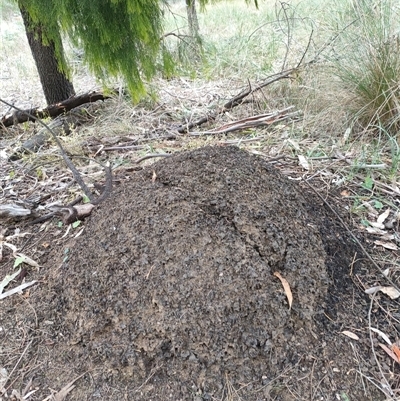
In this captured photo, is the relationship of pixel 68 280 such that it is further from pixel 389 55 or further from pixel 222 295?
pixel 389 55

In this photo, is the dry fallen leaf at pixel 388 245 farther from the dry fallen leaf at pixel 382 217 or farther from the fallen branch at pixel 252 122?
the fallen branch at pixel 252 122

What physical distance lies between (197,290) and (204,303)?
0.05 m

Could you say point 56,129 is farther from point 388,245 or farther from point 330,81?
point 388,245

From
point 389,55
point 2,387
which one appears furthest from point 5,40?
point 2,387

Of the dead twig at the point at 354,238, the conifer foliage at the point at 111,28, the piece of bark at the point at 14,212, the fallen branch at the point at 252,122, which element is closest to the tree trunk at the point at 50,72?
the conifer foliage at the point at 111,28

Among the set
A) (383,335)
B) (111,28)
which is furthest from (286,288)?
(111,28)

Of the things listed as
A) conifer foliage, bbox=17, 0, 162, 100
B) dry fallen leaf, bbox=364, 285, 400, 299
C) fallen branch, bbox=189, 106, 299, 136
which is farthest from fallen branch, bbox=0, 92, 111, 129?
dry fallen leaf, bbox=364, 285, 400, 299

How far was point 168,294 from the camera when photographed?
1328 millimetres

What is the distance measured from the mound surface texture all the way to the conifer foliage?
0.90 metres

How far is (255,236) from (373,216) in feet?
2.36

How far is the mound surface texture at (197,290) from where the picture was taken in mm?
1236

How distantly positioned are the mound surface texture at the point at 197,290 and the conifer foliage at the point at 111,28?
90cm

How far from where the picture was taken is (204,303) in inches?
51.1

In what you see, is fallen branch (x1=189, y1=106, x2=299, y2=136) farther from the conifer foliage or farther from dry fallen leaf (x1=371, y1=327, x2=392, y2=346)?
dry fallen leaf (x1=371, y1=327, x2=392, y2=346)
